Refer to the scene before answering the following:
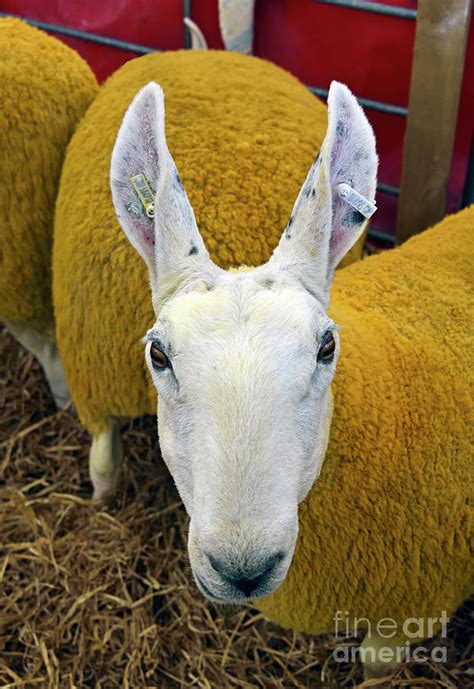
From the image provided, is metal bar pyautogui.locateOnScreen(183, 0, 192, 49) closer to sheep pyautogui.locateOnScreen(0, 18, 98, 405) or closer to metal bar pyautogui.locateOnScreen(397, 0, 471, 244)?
sheep pyautogui.locateOnScreen(0, 18, 98, 405)

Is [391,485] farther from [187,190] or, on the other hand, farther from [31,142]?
[31,142]

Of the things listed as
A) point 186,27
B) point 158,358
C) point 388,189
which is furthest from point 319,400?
point 186,27

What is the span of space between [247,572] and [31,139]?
1854 mm

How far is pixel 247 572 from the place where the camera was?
1201 mm

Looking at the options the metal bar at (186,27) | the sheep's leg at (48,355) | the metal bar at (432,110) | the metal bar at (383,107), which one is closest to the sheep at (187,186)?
the metal bar at (432,110)

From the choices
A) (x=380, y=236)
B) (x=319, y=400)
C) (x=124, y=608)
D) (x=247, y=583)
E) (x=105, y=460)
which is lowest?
(x=124, y=608)

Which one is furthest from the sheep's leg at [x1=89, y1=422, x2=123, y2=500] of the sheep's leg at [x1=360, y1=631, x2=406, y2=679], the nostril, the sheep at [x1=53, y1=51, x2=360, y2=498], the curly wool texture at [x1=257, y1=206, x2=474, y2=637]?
the nostril

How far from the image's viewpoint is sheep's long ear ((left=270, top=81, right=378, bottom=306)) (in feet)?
4.81

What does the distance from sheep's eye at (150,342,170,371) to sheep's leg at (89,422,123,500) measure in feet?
3.70

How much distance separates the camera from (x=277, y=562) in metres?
1.24

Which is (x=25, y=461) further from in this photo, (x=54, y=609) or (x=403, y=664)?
(x=403, y=664)

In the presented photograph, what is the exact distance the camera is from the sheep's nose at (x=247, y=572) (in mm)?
1201

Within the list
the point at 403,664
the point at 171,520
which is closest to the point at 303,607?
the point at 403,664

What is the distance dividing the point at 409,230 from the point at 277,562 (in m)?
1.77
